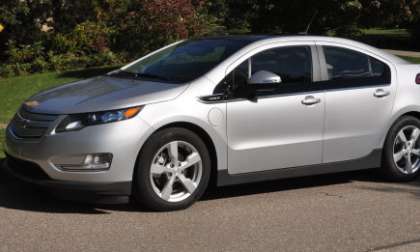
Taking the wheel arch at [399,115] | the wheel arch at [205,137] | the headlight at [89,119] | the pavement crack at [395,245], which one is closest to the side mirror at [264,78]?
the wheel arch at [205,137]

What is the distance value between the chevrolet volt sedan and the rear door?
0.01 meters

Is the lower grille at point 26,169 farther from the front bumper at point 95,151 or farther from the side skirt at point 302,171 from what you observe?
the side skirt at point 302,171

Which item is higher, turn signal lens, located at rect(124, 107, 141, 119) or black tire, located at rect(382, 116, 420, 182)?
turn signal lens, located at rect(124, 107, 141, 119)

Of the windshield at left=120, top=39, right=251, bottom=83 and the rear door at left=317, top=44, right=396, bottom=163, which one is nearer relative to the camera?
the windshield at left=120, top=39, right=251, bottom=83

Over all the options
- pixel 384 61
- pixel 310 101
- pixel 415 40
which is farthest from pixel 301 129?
pixel 415 40

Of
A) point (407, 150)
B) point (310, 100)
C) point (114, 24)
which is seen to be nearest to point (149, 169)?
point (310, 100)

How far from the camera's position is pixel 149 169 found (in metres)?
6.45

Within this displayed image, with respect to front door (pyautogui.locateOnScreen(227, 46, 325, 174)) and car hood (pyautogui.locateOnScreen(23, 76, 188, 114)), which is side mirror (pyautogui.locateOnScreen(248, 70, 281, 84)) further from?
car hood (pyautogui.locateOnScreen(23, 76, 188, 114))

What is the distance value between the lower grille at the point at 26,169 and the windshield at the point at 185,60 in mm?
1385

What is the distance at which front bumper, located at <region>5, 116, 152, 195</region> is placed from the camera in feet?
20.4

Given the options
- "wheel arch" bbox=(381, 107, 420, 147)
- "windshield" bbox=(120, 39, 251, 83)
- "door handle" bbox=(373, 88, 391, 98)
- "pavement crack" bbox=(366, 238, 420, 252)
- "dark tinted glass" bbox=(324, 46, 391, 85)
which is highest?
"windshield" bbox=(120, 39, 251, 83)

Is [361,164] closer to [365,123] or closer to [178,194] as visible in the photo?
[365,123]

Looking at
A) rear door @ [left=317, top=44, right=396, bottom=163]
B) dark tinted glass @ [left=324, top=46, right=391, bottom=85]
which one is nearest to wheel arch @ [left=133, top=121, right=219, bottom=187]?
rear door @ [left=317, top=44, right=396, bottom=163]

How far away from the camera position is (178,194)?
6.68 m
